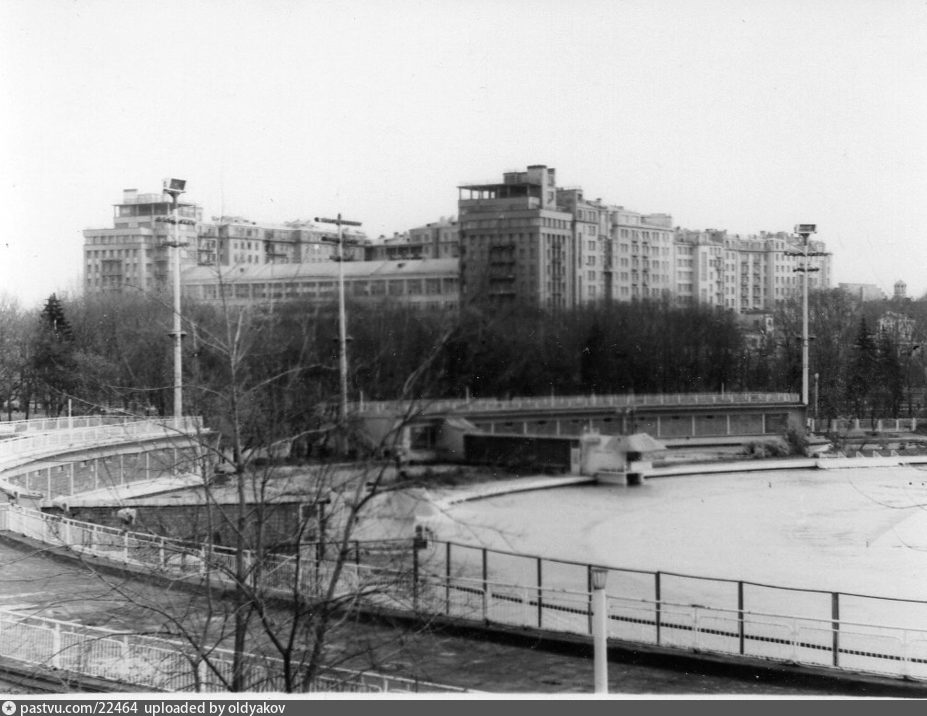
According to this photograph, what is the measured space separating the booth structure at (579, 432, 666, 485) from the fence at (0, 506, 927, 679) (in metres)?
11.9

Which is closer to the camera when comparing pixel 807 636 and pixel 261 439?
pixel 261 439

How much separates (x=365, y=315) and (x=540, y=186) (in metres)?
17.0

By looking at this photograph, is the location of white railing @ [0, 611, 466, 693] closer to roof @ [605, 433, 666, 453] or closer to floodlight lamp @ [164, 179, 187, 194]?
floodlight lamp @ [164, 179, 187, 194]

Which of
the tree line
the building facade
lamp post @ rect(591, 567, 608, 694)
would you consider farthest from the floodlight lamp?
lamp post @ rect(591, 567, 608, 694)

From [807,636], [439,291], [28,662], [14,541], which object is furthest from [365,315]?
[28,662]

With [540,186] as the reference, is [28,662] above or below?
below

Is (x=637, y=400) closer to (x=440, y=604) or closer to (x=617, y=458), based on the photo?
(x=617, y=458)

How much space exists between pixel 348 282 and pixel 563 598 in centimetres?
1229

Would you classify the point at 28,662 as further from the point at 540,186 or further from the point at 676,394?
the point at 676,394

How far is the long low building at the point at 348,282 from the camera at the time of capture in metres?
14.1

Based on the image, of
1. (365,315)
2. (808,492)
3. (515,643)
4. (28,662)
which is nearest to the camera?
Result: (28,662)

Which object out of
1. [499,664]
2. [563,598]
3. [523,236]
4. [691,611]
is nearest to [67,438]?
[563,598]

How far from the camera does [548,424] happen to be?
29906mm
